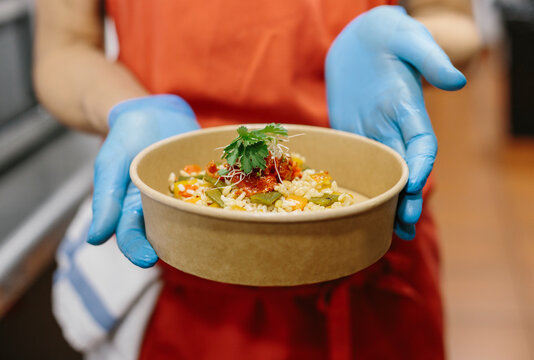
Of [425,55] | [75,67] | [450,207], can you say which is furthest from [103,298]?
[450,207]

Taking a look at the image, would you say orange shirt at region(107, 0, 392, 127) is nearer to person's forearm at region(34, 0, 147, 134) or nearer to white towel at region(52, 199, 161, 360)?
person's forearm at region(34, 0, 147, 134)

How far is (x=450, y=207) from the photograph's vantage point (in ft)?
10.3

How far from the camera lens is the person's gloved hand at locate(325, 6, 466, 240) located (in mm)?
749

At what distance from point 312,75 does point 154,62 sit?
0.33 m

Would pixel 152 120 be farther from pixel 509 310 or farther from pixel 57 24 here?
pixel 509 310

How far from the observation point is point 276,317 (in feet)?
3.19

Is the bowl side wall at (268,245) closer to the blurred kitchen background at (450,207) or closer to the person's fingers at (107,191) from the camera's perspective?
the person's fingers at (107,191)

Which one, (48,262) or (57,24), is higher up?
(57,24)

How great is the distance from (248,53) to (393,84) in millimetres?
314

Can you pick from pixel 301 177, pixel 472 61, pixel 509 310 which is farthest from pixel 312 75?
pixel 509 310

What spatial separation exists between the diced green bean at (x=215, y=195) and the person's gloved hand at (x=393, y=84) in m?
0.26

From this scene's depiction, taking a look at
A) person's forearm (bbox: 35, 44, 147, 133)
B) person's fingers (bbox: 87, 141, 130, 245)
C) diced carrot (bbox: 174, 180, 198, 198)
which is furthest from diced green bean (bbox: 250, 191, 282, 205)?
person's forearm (bbox: 35, 44, 147, 133)

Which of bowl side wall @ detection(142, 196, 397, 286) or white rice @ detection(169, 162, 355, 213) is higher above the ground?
bowl side wall @ detection(142, 196, 397, 286)

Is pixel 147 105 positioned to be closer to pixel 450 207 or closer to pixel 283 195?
pixel 283 195
